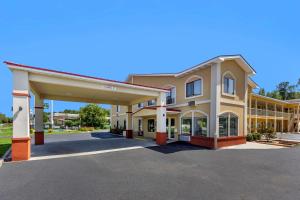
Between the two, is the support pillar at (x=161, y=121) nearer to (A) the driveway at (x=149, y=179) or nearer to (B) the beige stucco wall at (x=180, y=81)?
(B) the beige stucco wall at (x=180, y=81)

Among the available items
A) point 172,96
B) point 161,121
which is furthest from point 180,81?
point 161,121

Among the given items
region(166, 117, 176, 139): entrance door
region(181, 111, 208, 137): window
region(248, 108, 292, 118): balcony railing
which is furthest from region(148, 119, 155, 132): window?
region(248, 108, 292, 118): balcony railing

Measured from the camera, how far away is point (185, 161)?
9.02m

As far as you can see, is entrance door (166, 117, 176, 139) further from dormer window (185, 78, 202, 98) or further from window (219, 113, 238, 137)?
window (219, 113, 238, 137)

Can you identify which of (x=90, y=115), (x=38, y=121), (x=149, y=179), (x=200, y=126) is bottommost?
(x=149, y=179)

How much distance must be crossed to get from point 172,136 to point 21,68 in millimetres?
13875

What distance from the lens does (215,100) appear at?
44.5 feet

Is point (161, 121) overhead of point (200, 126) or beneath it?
overhead

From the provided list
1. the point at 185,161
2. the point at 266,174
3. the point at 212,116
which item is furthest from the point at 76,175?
the point at 212,116

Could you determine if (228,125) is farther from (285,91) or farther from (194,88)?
(285,91)

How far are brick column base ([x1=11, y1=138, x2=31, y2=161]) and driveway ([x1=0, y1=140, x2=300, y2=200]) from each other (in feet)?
2.12

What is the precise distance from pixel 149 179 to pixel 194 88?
37.3 feet

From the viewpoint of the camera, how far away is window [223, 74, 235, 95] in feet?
48.3

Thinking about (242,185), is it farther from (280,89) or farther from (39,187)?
(280,89)
